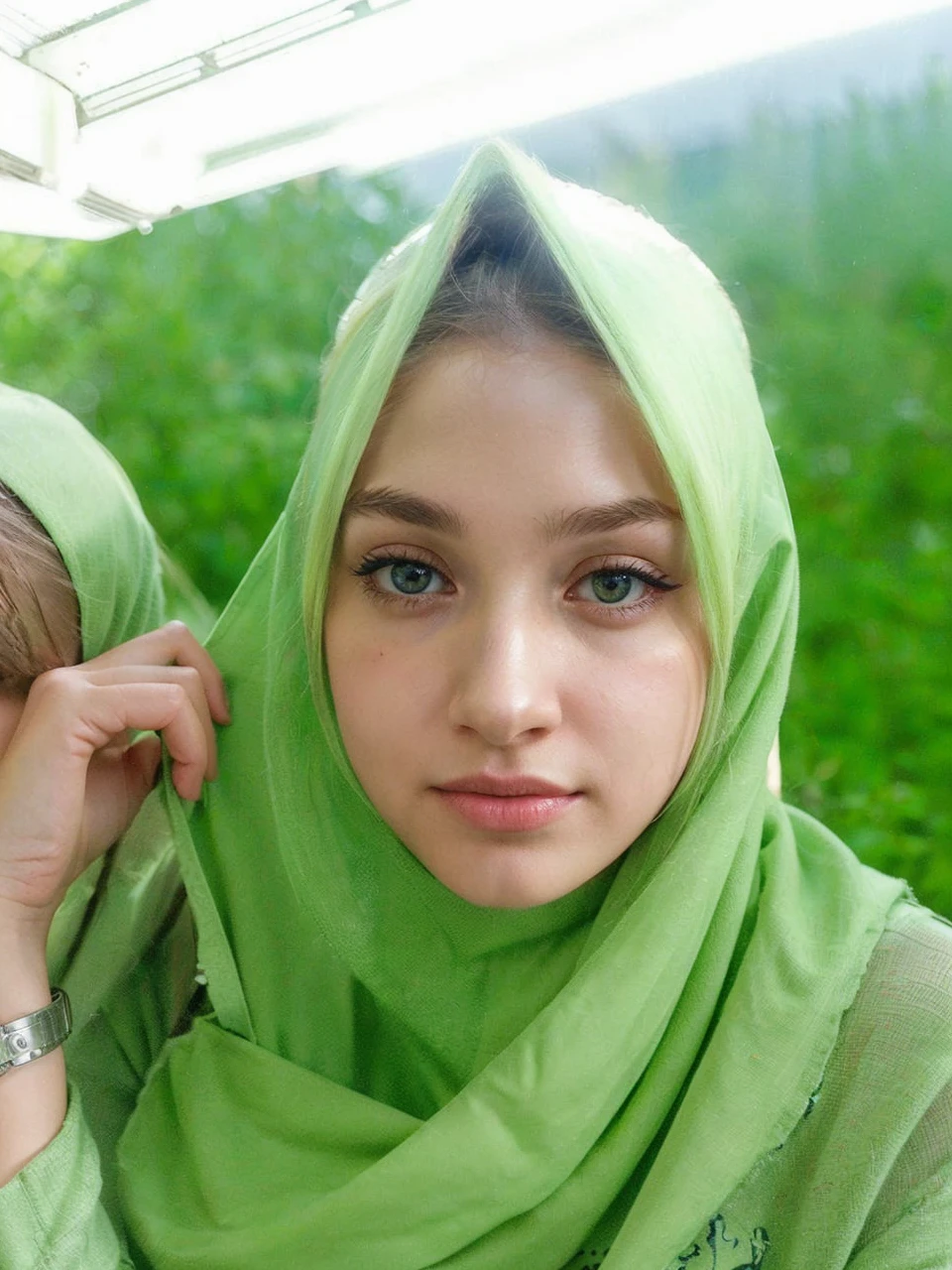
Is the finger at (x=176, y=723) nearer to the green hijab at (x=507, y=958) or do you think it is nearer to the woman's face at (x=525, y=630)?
the green hijab at (x=507, y=958)

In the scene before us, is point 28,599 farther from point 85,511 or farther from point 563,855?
point 563,855

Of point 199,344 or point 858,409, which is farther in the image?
point 199,344

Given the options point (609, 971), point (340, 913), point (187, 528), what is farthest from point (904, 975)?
point (187, 528)

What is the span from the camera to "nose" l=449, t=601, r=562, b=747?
0.77 metres

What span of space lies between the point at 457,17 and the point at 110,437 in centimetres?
117

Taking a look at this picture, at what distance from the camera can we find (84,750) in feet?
3.24

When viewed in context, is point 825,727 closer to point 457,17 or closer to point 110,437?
point 457,17

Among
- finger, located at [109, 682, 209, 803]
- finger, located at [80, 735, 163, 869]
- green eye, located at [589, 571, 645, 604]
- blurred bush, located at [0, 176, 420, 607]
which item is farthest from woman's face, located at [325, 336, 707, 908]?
blurred bush, located at [0, 176, 420, 607]

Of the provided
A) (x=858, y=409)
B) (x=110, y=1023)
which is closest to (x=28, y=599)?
(x=110, y=1023)

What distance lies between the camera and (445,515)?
32.3 inches

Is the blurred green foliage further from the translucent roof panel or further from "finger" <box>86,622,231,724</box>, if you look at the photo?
"finger" <box>86,622,231,724</box>

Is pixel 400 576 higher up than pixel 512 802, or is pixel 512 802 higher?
pixel 400 576

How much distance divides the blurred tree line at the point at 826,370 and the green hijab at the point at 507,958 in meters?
0.32

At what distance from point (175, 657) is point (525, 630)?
0.43 metres
